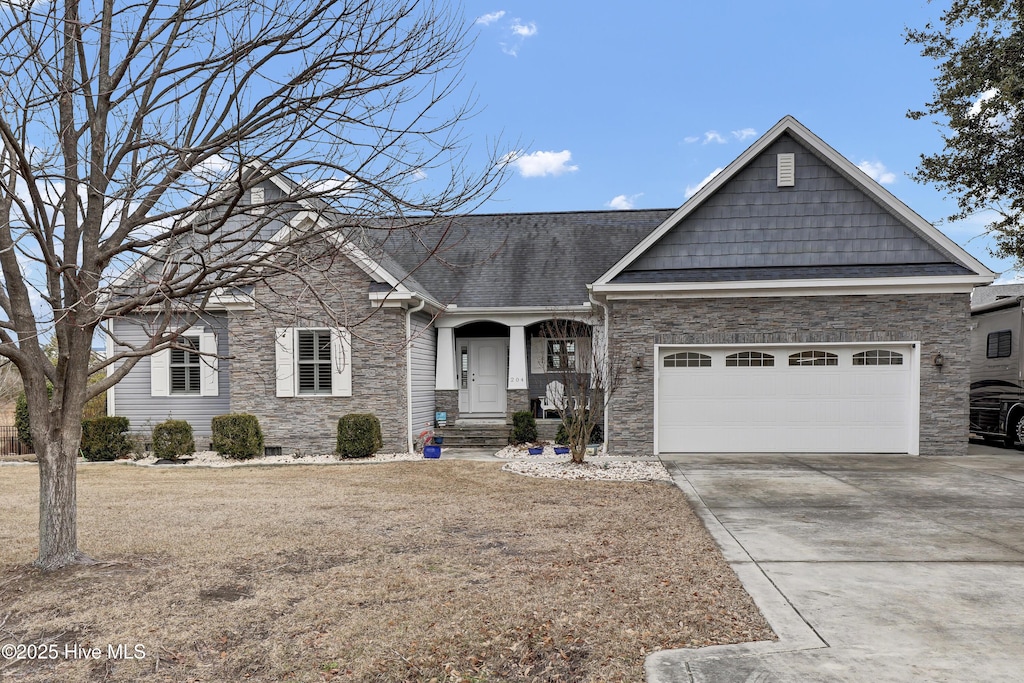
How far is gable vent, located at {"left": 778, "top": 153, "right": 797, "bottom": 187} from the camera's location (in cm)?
1412

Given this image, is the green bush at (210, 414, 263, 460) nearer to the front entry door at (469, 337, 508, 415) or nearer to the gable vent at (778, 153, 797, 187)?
the front entry door at (469, 337, 508, 415)

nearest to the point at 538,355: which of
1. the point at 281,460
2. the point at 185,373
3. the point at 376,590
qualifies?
the point at 281,460

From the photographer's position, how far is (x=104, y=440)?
15047 millimetres

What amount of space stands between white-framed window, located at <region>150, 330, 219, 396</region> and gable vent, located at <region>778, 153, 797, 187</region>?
1271 centimetres

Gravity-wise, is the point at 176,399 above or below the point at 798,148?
below

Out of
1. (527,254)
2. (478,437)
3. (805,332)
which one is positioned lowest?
(478,437)

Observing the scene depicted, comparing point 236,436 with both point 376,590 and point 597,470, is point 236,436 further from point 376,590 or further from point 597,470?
point 376,590

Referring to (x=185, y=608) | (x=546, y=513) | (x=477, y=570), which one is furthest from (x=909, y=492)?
(x=185, y=608)

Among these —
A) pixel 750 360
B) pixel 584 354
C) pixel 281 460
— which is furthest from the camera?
pixel 281 460

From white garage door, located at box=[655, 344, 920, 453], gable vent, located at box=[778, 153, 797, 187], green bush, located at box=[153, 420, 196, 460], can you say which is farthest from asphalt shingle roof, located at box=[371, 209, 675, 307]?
green bush, located at box=[153, 420, 196, 460]

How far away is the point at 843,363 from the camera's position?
45.9ft

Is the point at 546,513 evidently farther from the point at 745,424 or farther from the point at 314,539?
the point at 745,424

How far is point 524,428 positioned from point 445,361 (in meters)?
2.82

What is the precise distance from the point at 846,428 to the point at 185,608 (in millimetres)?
12729
